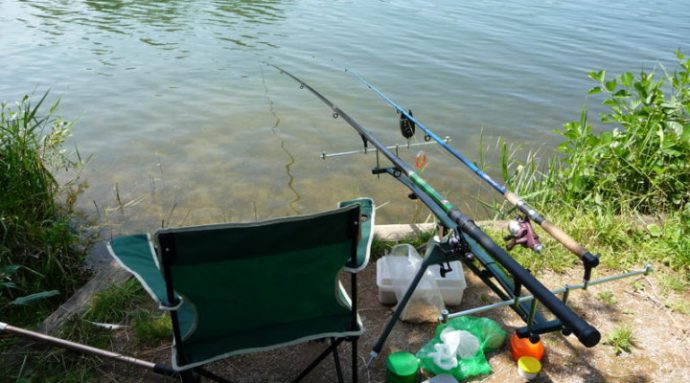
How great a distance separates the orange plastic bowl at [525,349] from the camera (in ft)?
7.75

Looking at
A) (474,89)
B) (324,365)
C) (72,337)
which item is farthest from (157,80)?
(324,365)

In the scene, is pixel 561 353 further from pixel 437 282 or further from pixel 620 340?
pixel 437 282

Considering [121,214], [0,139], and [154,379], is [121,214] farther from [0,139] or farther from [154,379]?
[154,379]

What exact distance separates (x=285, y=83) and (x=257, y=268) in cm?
616

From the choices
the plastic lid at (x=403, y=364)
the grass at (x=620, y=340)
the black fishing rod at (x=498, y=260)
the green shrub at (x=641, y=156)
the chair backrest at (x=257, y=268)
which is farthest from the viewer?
the green shrub at (x=641, y=156)

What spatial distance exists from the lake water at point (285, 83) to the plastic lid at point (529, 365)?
231 centimetres

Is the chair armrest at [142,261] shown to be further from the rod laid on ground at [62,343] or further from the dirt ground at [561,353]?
the dirt ground at [561,353]

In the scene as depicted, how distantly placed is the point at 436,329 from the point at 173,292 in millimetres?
1340

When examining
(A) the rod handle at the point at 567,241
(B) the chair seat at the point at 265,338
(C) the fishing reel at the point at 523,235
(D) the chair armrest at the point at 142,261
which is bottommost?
(B) the chair seat at the point at 265,338

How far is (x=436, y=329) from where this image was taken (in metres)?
2.58

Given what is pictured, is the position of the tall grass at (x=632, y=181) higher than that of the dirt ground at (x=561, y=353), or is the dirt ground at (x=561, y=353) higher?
the tall grass at (x=632, y=181)

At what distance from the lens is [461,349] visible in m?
2.38

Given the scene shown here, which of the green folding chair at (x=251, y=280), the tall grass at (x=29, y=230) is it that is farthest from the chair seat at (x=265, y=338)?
the tall grass at (x=29, y=230)

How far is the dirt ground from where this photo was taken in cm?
234
